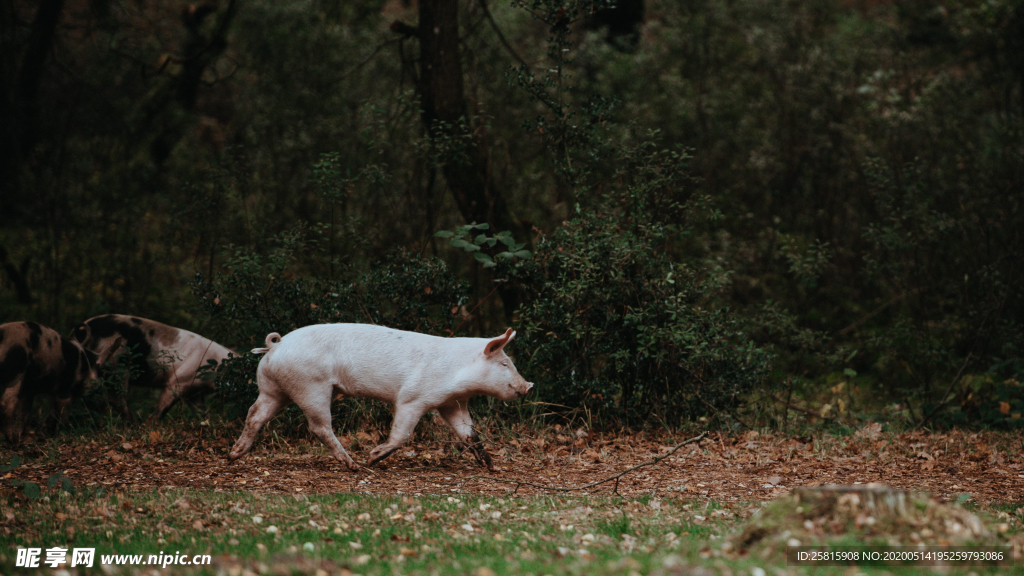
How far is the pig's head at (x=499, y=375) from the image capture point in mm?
6934

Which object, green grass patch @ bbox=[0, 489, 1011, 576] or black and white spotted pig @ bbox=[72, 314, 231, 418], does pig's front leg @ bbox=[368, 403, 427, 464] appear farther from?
black and white spotted pig @ bbox=[72, 314, 231, 418]

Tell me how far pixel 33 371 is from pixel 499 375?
4.75 meters

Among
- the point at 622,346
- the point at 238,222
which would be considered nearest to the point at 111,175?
the point at 238,222

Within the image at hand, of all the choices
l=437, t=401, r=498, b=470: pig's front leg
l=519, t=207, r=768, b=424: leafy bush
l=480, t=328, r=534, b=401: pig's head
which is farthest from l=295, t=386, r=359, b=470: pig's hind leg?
l=519, t=207, r=768, b=424: leafy bush

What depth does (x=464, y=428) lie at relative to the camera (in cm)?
711

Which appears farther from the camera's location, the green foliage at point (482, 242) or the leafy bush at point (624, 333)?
the leafy bush at point (624, 333)

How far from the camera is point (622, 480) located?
6.93 m

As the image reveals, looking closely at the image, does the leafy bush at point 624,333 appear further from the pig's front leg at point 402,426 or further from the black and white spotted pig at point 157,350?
the black and white spotted pig at point 157,350

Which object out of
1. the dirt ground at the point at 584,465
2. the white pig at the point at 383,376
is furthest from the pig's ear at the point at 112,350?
the white pig at the point at 383,376

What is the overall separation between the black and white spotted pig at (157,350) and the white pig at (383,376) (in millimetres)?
2356

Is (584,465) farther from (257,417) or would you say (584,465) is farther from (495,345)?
(257,417)

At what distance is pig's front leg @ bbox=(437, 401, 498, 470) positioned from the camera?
7.09 metres

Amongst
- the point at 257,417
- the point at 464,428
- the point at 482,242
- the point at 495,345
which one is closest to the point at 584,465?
the point at 464,428

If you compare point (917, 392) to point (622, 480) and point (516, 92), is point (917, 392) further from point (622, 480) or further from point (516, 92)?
point (516, 92)
